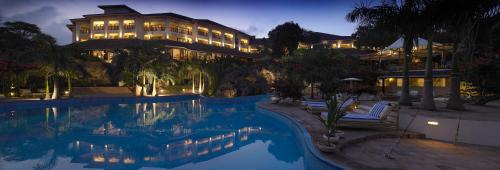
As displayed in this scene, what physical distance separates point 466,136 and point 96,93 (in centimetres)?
3332

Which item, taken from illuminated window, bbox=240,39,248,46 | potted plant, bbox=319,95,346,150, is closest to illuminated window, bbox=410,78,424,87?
potted plant, bbox=319,95,346,150

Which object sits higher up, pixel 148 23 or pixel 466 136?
pixel 148 23

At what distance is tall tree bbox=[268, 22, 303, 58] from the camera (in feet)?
175

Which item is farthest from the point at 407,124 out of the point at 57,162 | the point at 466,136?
the point at 57,162

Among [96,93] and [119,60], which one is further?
[96,93]

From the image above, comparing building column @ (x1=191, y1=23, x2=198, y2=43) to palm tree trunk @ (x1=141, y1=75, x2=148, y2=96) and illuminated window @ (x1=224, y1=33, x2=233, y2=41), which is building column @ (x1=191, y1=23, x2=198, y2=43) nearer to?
illuminated window @ (x1=224, y1=33, x2=233, y2=41)

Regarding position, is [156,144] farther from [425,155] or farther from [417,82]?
[417,82]

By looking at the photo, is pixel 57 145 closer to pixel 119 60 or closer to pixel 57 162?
pixel 57 162

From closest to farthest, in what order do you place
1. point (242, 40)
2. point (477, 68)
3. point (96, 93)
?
1. point (477, 68)
2. point (96, 93)
3. point (242, 40)

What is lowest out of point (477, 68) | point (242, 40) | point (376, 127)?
point (376, 127)

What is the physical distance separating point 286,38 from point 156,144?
46.2 m

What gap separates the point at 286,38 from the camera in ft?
175

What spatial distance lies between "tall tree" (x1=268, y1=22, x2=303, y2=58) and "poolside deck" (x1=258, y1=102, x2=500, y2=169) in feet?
149

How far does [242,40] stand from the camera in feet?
235
